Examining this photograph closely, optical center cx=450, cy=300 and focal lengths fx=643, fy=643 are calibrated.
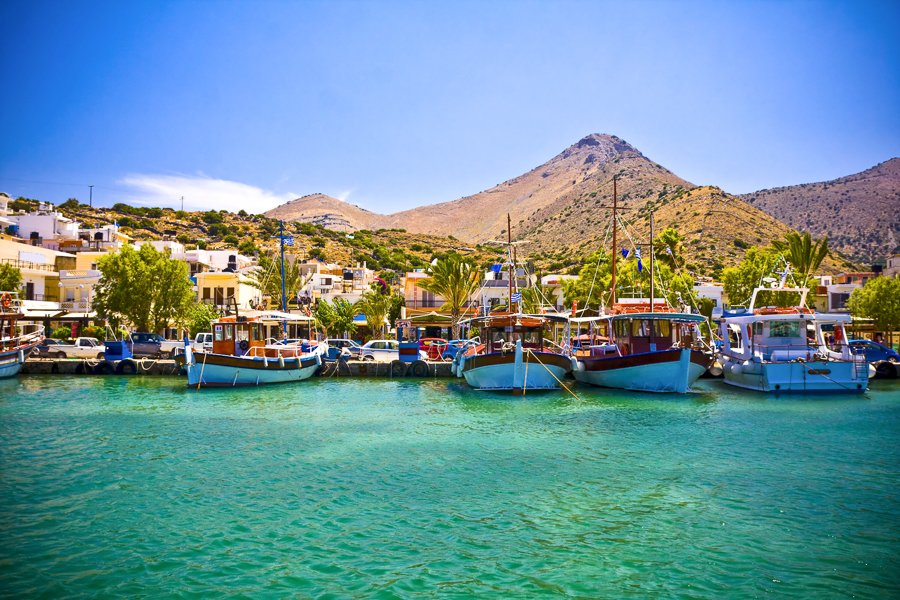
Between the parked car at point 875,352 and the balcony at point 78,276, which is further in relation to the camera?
the balcony at point 78,276

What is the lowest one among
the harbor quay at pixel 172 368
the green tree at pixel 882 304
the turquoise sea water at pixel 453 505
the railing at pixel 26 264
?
the turquoise sea water at pixel 453 505

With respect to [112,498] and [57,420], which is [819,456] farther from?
[57,420]

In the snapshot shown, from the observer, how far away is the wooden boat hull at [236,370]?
34.5 m

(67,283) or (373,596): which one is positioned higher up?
(67,283)

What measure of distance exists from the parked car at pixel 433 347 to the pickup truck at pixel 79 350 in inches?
913

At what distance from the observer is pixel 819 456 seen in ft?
58.3

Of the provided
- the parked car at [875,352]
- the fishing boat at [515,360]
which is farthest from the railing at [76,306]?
the parked car at [875,352]

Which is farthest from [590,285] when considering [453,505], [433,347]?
[453,505]

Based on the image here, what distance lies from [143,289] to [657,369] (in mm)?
38048

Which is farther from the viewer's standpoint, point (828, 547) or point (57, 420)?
point (57, 420)

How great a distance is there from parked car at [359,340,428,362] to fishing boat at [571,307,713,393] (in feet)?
44.2

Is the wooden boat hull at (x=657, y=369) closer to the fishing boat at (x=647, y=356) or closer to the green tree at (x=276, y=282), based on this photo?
the fishing boat at (x=647, y=356)

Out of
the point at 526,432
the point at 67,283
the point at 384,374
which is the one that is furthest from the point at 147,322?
the point at 526,432

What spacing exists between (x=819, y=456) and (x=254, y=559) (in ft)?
50.0
